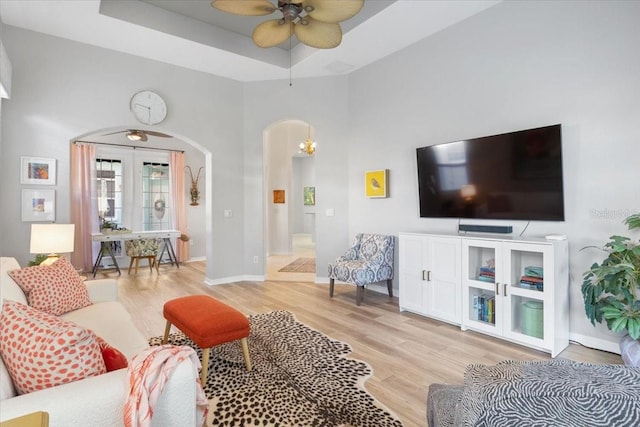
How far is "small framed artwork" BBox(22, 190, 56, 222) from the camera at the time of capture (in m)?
3.83

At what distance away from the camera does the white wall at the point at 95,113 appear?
3770 mm

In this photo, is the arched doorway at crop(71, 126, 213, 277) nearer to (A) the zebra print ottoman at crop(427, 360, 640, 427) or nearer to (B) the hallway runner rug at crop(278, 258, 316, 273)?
(B) the hallway runner rug at crop(278, 258, 316, 273)

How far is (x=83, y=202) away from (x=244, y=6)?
19.0 feet

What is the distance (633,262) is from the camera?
2.41 metres

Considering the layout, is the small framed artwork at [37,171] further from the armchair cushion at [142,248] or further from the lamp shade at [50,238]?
the armchair cushion at [142,248]

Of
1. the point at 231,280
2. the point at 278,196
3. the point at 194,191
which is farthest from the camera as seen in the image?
the point at 278,196

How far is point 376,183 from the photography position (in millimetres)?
4758

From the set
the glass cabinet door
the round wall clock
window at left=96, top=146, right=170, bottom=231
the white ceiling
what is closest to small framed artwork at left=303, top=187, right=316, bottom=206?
window at left=96, top=146, right=170, bottom=231

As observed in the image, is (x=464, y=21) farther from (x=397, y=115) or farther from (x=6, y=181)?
(x=6, y=181)

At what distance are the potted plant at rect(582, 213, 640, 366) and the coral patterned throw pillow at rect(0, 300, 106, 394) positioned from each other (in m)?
3.18

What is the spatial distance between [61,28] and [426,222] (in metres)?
4.95

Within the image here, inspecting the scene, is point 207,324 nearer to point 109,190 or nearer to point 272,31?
point 272,31

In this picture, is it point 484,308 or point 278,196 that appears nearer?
point 484,308

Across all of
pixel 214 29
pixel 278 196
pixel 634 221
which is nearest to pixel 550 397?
pixel 634 221
